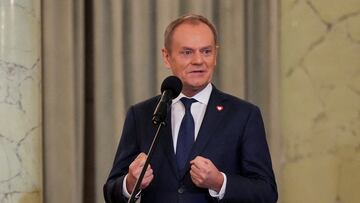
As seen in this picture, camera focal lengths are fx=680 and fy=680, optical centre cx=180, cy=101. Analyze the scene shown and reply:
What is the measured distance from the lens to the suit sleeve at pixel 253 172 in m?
2.14

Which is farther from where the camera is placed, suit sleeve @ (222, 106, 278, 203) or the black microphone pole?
suit sleeve @ (222, 106, 278, 203)

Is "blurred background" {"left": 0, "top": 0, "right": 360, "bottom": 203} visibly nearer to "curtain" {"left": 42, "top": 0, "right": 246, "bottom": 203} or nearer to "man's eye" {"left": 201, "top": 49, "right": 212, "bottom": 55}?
"curtain" {"left": 42, "top": 0, "right": 246, "bottom": 203}

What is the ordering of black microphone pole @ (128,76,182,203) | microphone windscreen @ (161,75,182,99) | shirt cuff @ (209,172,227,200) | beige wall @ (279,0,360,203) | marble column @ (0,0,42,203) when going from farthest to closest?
beige wall @ (279,0,360,203) < marble column @ (0,0,42,203) < shirt cuff @ (209,172,227,200) < microphone windscreen @ (161,75,182,99) < black microphone pole @ (128,76,182,203)

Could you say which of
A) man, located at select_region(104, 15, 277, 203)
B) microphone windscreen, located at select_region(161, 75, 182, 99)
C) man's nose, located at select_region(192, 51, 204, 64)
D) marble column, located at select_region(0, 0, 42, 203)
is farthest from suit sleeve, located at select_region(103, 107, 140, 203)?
marble column, located at select_region(0, 0, 42, 203)

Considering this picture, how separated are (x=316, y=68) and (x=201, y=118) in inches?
49.8

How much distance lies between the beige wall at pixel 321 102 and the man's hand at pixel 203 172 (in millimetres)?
1427

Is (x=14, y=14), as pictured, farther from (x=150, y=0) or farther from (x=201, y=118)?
(x=201, y=118)

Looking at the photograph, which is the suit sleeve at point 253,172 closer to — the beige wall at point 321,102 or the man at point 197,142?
the man at point 197,142

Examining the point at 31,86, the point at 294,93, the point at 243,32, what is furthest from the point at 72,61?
the point at 294,93

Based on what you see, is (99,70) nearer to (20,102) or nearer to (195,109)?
(20,102)

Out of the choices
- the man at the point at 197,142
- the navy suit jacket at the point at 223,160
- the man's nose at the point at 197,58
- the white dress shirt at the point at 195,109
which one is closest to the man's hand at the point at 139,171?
the man at the point at 197,142

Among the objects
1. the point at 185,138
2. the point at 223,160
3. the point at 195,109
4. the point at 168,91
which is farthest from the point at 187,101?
the point at 168,91

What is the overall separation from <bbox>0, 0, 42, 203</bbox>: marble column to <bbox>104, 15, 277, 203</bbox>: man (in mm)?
971

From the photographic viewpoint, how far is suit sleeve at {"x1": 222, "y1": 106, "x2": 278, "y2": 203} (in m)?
2.14
